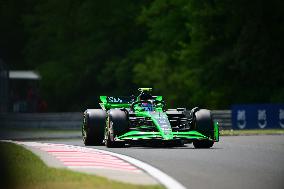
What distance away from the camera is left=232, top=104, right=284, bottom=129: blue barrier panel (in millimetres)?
39625

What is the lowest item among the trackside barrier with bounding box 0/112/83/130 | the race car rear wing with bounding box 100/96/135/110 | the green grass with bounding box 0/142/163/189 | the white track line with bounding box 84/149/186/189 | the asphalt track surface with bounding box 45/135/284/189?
the trackside barrier with bounding box 0/112/83/130

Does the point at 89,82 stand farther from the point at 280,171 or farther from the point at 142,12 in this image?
the point at 280,171

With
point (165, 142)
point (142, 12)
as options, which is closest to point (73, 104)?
point (142, 12)

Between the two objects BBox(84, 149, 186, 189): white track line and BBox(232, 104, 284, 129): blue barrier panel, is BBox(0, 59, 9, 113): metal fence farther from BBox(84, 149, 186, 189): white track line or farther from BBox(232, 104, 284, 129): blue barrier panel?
BBox(84, 149, 186, 189): white track line

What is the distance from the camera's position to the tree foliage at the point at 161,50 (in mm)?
52875

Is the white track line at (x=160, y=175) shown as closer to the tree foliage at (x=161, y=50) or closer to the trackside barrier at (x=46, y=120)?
the trackside barrier at (x=46, y=120)

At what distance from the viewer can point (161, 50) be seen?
62.3m

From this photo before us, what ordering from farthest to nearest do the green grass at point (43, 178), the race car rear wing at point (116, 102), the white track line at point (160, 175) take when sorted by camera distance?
the race car rear wing at point (116, 102)
the white track line at point (160, 175)
the green grass at point (43, 178)

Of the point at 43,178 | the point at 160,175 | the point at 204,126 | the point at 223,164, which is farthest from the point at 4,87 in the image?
the point at 43,178

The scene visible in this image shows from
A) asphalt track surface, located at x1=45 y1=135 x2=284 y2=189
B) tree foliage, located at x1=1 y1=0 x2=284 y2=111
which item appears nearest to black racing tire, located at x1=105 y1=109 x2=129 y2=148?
asphalt track surface, located at x1=45 y1=135 x2=284 y2=189

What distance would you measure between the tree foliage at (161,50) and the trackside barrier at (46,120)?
13744mm

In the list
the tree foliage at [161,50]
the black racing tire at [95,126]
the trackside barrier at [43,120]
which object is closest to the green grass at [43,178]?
the black racing tire at [95,126]

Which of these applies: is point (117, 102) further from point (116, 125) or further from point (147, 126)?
point (116, 125)

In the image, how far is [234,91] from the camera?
181 feet
